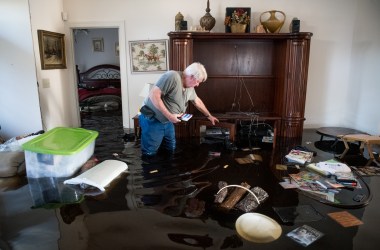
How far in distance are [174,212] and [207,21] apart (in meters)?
3.08

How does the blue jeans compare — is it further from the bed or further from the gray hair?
the bed

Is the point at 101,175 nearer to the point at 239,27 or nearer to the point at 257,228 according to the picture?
the point at 257,228

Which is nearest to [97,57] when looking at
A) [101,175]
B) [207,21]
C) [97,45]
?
[97,45]

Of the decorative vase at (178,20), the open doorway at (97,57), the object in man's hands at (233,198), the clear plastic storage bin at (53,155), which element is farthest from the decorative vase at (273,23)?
the open doorway at (97,57)

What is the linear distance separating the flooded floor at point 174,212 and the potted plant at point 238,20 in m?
2.17

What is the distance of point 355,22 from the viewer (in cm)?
432

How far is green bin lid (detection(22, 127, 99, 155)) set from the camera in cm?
227

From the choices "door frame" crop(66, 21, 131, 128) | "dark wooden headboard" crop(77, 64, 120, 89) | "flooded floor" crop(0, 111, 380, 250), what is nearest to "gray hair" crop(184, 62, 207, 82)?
"flooded floor" crop(0, 111, 380, 250)

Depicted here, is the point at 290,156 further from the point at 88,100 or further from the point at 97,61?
the point at 97,61

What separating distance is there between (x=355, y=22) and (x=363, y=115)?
150cm

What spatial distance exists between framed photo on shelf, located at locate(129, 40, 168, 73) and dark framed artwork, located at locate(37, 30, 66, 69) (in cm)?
114

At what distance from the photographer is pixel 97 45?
784 cm

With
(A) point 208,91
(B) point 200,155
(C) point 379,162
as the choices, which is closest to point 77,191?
(B) point 200,155

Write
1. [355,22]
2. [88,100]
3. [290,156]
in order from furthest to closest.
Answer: [88,100]
[355,22]
[290,156]
